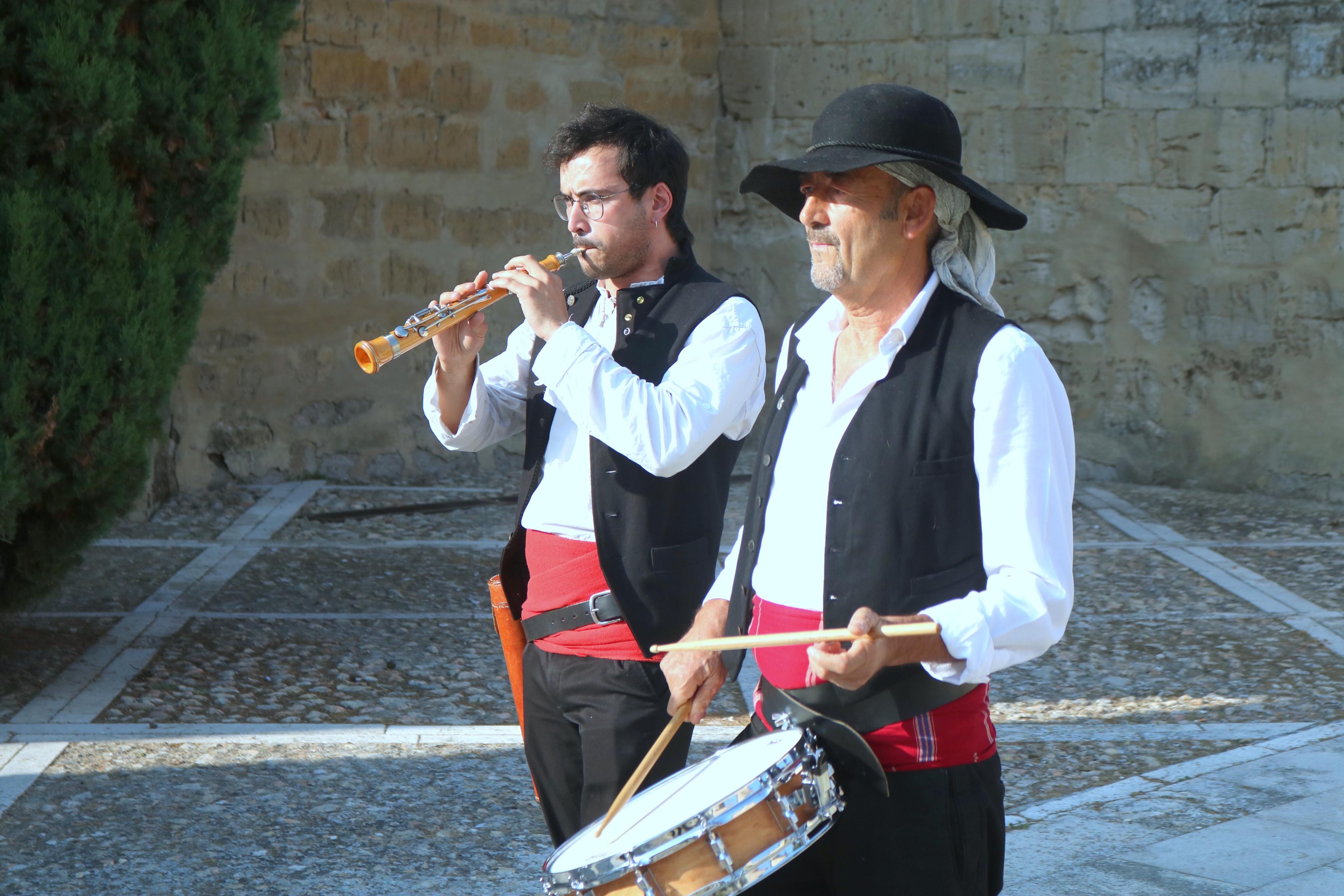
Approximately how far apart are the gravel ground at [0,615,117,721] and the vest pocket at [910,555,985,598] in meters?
3.13

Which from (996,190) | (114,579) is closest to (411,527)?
(114,579)

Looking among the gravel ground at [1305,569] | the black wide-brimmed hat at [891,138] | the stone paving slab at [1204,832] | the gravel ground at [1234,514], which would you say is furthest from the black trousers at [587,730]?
the gravel ground at [1234,514]

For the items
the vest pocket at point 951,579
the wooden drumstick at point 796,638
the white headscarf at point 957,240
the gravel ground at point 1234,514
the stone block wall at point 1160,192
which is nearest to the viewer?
the wooden drumstick at point 796,638

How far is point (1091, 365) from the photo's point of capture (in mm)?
7898

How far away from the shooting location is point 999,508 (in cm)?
166

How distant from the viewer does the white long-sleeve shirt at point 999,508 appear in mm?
1606

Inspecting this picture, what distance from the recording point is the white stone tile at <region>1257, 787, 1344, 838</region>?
3.19m

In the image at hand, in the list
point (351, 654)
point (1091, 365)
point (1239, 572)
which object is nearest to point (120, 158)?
point (351, 654)

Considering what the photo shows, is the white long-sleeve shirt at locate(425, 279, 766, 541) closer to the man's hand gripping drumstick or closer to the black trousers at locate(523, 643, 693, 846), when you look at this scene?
the black trousers at locate(523, 643, 693, 846)

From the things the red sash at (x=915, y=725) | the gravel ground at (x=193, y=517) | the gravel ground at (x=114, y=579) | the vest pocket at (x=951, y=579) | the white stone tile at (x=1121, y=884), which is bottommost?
the white stone tile at (x=1121, y=884)

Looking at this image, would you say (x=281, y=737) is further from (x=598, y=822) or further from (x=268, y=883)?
(x=598, y=822)

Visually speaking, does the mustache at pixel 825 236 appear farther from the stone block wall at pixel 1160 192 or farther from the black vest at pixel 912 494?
the stone block wall at pixel 1160 192

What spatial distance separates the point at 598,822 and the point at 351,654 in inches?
115

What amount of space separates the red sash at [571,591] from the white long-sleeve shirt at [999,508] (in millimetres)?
540
